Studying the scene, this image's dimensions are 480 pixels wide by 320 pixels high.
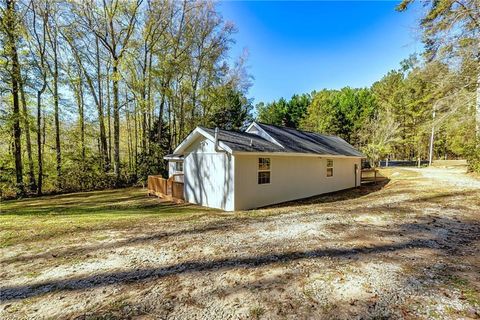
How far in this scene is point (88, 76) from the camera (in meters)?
18.2

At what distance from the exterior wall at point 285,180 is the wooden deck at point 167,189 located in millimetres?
3880

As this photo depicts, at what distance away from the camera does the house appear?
9.45m

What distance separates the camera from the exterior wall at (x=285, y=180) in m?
9.56

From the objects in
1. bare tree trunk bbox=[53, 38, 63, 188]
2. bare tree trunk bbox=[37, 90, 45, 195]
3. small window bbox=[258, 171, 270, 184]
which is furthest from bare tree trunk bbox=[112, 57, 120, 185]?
small window bbox=[258, 171, 270, 184]

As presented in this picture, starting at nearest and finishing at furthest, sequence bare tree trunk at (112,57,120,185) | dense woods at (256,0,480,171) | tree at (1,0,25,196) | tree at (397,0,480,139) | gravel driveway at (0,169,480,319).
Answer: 1. gravel driveway at (0,169,480,319)
2. tree at (397,0,480,139)
3. dense woods at (256,0,480,171)
4. tree at (1,0,25,196)
5. bare tree trunk at (112,57,120,185)

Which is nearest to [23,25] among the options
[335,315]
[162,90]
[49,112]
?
[49,112]

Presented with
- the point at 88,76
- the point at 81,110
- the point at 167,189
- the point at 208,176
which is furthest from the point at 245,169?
the point at 88,76

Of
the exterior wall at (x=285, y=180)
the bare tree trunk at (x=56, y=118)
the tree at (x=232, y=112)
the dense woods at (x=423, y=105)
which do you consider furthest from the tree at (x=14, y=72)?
the dense woods at (x=423, y=105)

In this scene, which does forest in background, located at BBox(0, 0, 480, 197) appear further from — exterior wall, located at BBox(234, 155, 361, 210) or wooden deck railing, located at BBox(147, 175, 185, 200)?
exterior wall, located at BBox(234, 155, 361, 210)

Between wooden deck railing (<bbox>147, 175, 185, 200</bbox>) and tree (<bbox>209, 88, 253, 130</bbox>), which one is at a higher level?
tree (<bbox>209, 88, 253, 130</bbox>)

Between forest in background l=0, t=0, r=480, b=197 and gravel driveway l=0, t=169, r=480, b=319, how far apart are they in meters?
10.6

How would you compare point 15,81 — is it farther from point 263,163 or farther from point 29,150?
point 263,163

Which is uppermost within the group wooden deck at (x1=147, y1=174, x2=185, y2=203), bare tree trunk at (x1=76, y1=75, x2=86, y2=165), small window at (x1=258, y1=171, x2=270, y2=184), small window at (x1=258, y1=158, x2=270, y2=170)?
bare tree trunk at (x1=76, y1=75, x2=86, y2=165)

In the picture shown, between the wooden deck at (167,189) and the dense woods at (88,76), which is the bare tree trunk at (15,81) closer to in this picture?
the dense woods at (88,76)
